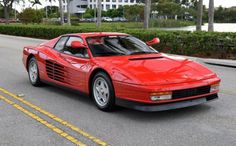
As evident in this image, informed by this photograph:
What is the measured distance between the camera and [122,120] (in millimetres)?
5445

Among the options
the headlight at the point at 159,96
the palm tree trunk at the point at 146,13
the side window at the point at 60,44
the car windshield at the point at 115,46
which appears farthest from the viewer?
the palm tree trunk at the point at 146,13

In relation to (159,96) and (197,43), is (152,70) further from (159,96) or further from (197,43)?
(197,43)

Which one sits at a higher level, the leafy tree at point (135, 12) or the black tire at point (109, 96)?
the leafy tree at point (135, 12)

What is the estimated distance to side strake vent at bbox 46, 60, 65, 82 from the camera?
6.92m

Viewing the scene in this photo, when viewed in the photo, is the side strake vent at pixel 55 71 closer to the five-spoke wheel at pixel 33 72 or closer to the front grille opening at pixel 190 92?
the five-spoke wheel at pixel 33 72

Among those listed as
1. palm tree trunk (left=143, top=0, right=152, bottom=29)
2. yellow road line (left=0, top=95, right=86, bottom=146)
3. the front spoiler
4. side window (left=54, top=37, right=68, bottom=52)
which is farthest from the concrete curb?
palm tree trunk (left=143, top=0, right=152, bottom=29)

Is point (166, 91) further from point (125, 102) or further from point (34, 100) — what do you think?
point (34, 100)

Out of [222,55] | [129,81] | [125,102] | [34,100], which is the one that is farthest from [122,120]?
[222,55]

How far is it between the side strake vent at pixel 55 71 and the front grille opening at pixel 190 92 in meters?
2.56

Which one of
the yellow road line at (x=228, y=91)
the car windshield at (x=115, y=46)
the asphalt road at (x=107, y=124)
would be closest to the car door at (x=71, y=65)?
the car windshield at (x=115, y=46)

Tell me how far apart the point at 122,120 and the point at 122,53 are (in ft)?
4.91

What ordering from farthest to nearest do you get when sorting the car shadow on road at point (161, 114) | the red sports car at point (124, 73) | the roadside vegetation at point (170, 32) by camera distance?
the roadside vegetation at point (170, 32), the car shadow on road at point (161, 114), the red sports car at point (124, 73)

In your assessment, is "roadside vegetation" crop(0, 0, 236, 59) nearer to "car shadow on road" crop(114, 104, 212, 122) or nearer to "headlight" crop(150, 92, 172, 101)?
"car shadow on road" crop(114, 104, 212, 122)

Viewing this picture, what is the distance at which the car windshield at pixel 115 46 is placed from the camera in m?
6.46
